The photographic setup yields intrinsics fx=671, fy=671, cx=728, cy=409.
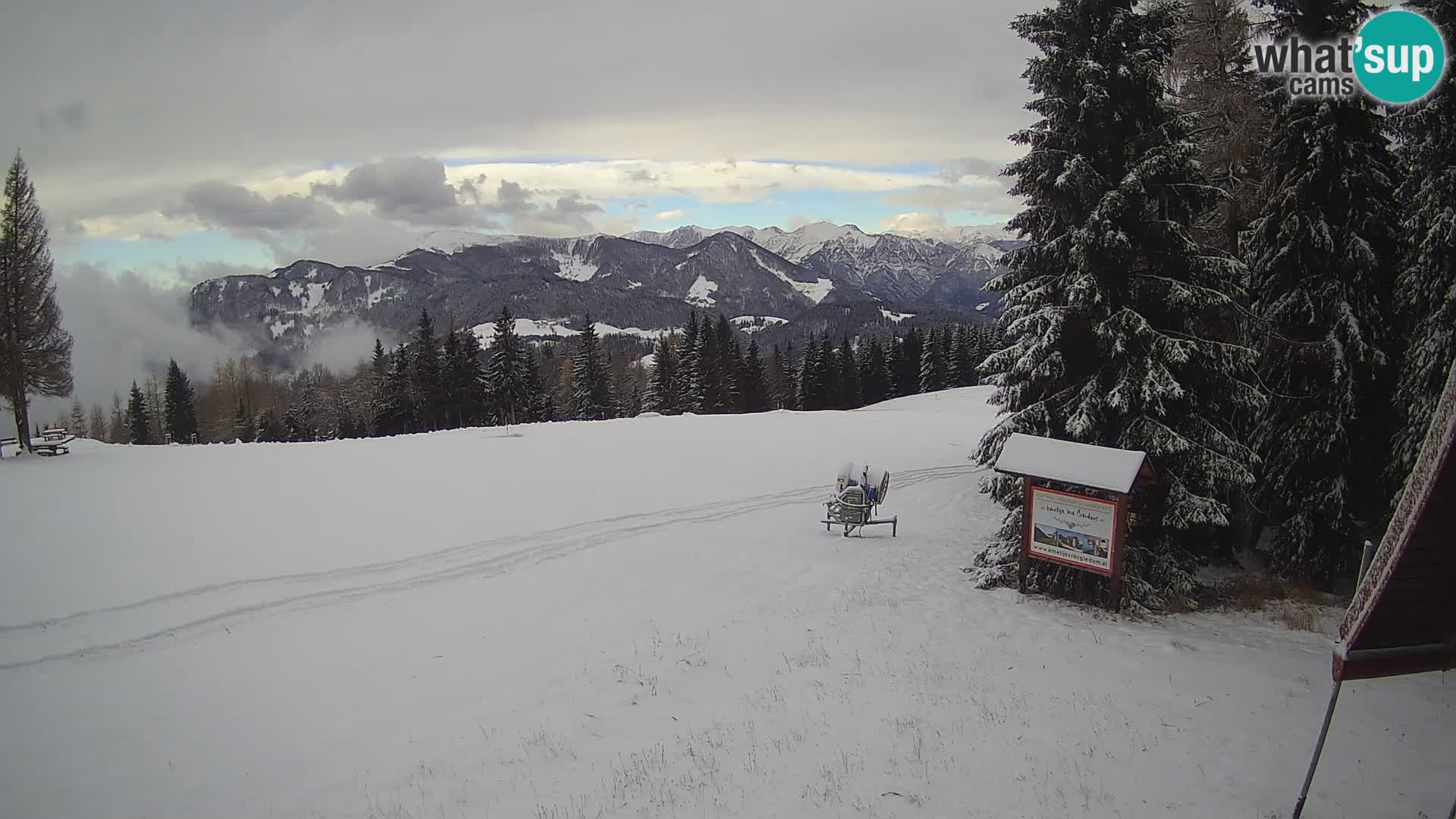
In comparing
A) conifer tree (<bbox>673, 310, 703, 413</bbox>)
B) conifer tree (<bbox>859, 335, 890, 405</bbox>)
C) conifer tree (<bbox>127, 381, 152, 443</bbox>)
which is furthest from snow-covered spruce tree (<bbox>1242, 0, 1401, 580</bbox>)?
conifer tree (<bbox>127, 381, 152, 443</bbox>)

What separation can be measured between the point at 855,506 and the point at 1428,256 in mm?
12478

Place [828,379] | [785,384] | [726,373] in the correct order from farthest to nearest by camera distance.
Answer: [785,384] → [828,379] → [726,373]

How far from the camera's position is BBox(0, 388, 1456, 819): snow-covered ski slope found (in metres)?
7.36

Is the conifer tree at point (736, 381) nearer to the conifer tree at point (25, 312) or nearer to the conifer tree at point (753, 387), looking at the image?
the conifer tree at point (753, 387)

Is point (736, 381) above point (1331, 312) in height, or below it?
below

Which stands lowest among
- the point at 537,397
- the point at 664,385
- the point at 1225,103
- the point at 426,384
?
the point at 537,397

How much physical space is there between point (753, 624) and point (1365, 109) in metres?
15.5

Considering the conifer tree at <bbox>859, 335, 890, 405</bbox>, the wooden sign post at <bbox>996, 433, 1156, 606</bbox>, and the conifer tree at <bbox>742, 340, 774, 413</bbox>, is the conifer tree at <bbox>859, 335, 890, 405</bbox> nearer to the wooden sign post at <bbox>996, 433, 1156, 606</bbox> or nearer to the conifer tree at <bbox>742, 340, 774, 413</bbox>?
the conifer tree at <bbox>742, 340, 774, 413</bbox>

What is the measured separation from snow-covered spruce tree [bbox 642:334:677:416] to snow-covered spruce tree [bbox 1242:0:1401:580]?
5323 cm

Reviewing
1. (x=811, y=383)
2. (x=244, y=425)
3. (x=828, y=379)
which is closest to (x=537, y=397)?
(x=811, y=383)

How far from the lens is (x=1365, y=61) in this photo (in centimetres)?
1240

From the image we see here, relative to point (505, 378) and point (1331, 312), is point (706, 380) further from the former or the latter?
point (1331, 312)

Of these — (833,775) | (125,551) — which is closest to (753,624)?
(833,775)

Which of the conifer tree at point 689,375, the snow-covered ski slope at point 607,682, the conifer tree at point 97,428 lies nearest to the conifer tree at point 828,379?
the conifer tree at point 689,375
